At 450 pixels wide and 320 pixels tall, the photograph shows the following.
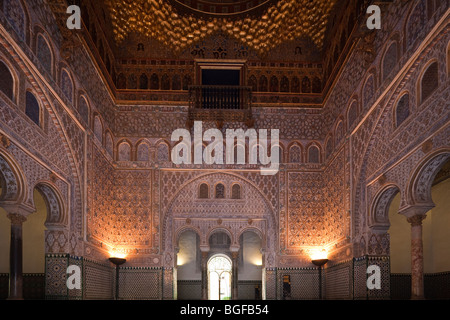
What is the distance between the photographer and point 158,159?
15.8 metres

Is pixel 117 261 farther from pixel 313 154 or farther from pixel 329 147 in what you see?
pixel 329 147

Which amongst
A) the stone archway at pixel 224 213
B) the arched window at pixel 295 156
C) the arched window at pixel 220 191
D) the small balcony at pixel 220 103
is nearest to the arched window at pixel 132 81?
the small balcony at pixel 220 103

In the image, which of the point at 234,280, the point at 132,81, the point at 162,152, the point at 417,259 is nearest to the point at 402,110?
the point at 417,259

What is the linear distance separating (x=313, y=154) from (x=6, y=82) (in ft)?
34.8

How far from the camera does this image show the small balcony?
51.8 feet

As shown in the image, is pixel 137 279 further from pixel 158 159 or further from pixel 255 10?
pixel 255 10

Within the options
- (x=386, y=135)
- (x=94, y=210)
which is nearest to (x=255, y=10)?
(x=386, y=135)

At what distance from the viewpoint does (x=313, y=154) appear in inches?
630

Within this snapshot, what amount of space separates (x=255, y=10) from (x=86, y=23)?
19.5 ft

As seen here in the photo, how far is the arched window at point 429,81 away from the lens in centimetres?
811

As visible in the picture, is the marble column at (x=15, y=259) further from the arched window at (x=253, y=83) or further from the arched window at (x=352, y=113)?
the arched window at (x=253, y=83)

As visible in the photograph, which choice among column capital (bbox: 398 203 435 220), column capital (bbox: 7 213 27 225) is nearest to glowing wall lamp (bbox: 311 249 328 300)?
column capital (bbox: 398 203 435 220)

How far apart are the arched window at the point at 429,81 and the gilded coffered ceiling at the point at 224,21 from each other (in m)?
7.25

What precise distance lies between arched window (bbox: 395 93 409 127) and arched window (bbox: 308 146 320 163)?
6296 mm
